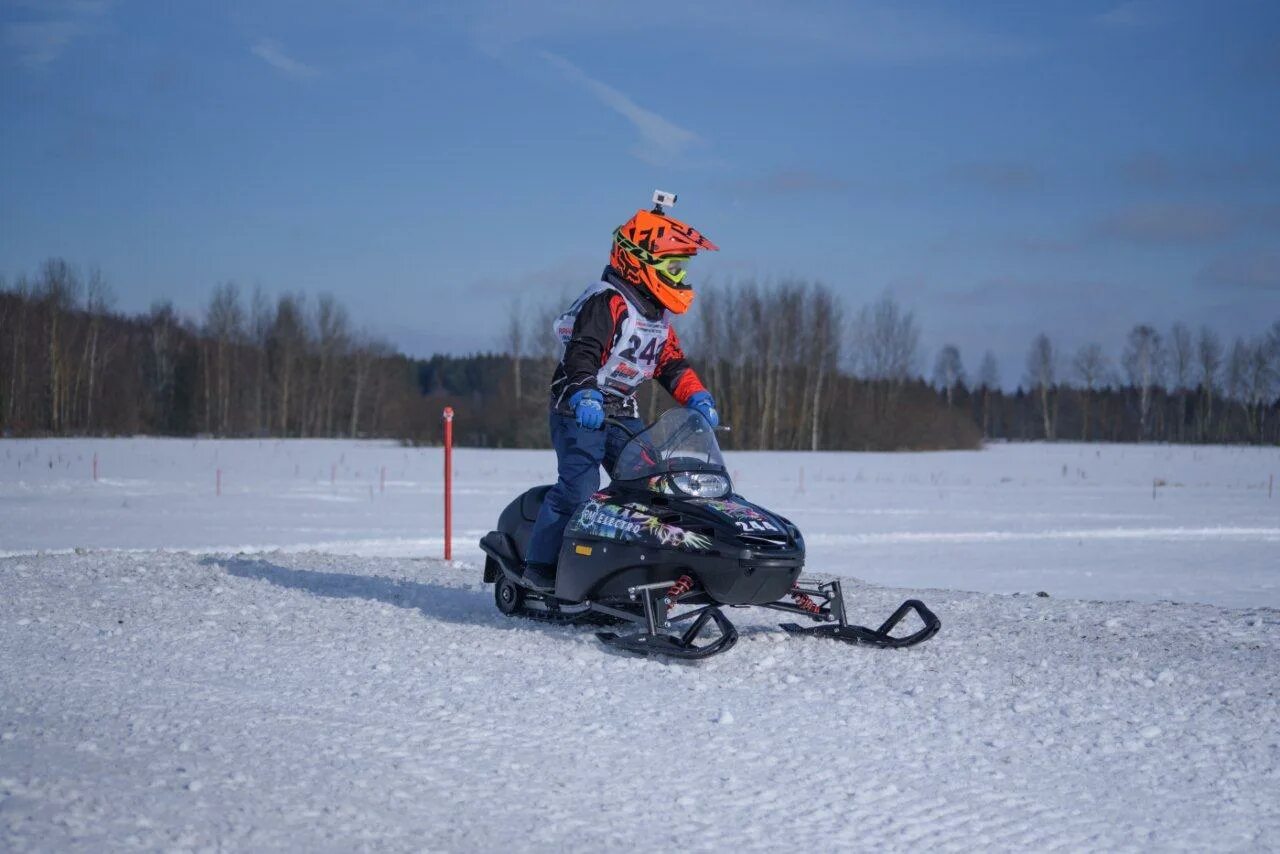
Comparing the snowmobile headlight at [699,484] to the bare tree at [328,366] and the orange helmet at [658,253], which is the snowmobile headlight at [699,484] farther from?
the bare tree at [328,366]

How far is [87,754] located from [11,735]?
382mm

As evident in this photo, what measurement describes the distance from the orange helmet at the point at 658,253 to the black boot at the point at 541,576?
5.27 feet

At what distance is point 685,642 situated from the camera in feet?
17.9

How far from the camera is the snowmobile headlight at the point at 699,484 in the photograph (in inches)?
233

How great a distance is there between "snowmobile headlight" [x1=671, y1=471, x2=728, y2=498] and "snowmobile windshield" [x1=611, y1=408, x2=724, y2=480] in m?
0.04

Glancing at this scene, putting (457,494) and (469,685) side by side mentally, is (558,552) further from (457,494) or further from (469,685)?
(457,494)

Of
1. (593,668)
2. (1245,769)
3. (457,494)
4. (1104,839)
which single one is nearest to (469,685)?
(593,668)

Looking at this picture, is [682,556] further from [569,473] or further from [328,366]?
[328,366]

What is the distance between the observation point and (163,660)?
551 centimetres

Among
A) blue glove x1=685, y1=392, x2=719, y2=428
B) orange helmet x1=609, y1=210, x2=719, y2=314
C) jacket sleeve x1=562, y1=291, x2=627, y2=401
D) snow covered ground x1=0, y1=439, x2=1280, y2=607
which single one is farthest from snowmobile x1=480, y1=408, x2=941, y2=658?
snow covered ground x1=0, y1=439, x2=1280, y2=607

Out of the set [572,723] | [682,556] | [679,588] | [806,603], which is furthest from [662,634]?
[572,723]

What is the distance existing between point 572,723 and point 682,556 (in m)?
1.45

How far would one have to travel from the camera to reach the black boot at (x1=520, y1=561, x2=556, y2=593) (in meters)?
6.49

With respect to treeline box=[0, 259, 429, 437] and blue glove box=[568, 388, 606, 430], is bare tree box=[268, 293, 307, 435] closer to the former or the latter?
treeline box=[0, 259, 429, 437]
